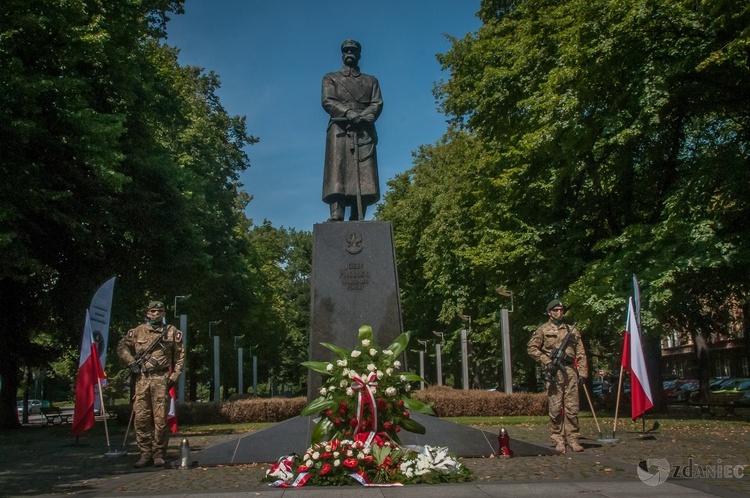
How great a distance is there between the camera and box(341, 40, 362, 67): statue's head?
46.1ft

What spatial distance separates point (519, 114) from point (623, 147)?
5763mm

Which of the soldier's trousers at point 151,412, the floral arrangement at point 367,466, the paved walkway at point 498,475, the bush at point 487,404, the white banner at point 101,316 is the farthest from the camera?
the bush at point 487,404

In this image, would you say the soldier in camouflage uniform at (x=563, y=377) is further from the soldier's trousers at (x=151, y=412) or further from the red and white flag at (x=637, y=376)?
the soldier's trousers at (x=151, y=412)

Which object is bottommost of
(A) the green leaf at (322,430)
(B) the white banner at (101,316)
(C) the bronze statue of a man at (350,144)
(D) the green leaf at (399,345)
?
(A) the green leaf at (322,430)

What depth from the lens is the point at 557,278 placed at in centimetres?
2566

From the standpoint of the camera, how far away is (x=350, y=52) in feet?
46.3

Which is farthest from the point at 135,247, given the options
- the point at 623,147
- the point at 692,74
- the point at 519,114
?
the point at 692,74

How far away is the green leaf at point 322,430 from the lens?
28.5 feet

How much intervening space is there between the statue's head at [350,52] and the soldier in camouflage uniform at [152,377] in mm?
5421

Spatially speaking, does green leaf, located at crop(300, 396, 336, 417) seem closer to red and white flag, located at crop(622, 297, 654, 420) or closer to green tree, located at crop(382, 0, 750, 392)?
red and white flag, located at crop(622, 297, 654, 420)

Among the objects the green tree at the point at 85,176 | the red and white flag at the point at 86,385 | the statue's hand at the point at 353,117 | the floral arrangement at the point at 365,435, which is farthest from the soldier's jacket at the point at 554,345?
the green tree at the point at 85,176

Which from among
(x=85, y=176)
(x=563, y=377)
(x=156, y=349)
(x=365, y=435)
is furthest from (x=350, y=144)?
(x=85, y=176)

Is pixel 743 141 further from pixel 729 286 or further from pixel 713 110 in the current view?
pixel 729 286

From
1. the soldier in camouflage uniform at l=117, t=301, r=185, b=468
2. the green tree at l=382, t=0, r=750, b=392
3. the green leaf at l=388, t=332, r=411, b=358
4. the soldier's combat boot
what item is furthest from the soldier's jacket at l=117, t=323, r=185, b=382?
the green tree at l=382, t=0, r=750, b=392
